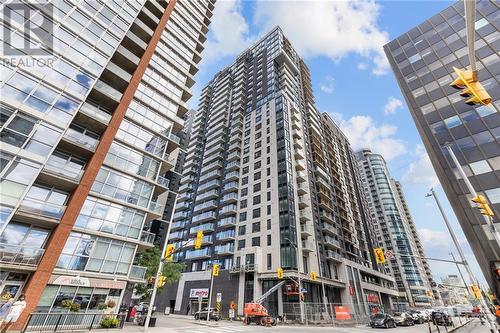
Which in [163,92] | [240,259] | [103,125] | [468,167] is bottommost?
[240,259]

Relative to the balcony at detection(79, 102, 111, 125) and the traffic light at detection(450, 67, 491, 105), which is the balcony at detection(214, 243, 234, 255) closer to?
the balcony at detection(79, 102, 111, 125)

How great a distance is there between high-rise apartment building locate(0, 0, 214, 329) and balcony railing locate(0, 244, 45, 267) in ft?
0.18

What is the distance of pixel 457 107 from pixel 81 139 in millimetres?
40251

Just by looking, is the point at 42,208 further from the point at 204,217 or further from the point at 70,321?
the point at 204,217

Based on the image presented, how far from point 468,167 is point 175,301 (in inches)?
2081

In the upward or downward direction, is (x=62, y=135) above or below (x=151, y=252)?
above

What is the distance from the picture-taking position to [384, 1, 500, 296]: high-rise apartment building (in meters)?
23.0

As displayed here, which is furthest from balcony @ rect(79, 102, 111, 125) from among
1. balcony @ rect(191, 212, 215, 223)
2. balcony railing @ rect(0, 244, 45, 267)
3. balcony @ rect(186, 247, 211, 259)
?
balcony @ rect(186, 247, 211, 259)

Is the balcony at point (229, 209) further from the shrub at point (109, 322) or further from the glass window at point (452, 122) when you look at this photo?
the glass window at point (452, 122)

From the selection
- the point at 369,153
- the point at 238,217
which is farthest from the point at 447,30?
the point at 369,153

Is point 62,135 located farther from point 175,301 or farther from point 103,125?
point 175,301

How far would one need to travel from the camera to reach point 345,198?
67750 millimetres

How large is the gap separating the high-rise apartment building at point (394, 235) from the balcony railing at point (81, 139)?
325 ft

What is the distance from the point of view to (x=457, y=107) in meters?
28.3
